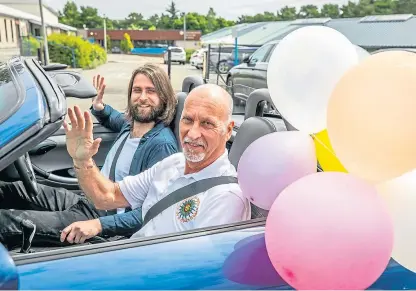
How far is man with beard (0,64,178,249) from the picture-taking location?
2.31 m

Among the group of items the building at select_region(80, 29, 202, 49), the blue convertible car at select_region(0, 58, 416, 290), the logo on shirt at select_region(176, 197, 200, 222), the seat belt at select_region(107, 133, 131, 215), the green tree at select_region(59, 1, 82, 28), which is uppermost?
the green tree at select_region(59, 1, 82, 28)

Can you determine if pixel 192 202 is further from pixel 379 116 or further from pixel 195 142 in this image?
pixel 379 116

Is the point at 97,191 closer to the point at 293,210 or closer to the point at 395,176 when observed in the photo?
the point at 293,210

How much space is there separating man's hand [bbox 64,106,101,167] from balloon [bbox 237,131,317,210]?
0.57 m

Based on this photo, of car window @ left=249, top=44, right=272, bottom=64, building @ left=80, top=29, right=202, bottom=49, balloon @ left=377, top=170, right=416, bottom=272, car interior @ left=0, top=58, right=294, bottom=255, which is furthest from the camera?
building @ left=80, top=29, right=202, bottom=49

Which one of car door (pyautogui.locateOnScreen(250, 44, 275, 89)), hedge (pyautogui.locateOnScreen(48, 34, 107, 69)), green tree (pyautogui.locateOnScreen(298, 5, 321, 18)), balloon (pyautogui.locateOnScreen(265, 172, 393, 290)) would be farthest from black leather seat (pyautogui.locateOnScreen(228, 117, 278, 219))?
green tree (pyautogui.locateOnScreen(298, 5, 321, 18))

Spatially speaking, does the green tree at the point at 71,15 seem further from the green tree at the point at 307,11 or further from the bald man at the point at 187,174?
the bald man at the point at 187,174

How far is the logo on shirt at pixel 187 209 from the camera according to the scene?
170 cm

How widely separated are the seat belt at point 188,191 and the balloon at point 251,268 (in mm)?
442

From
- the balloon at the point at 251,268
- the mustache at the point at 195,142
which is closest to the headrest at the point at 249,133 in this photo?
the mustache at the point at 195,142

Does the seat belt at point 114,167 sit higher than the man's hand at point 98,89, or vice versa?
the man's hand at point 98,89

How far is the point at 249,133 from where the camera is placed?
2.24 m

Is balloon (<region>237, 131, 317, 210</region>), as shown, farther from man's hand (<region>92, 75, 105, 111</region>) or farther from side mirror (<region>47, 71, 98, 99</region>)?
man's hand (<region>92, 75, 105, 111</region>)

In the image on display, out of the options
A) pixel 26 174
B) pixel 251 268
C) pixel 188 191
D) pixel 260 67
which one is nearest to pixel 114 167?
pixel 26 174
